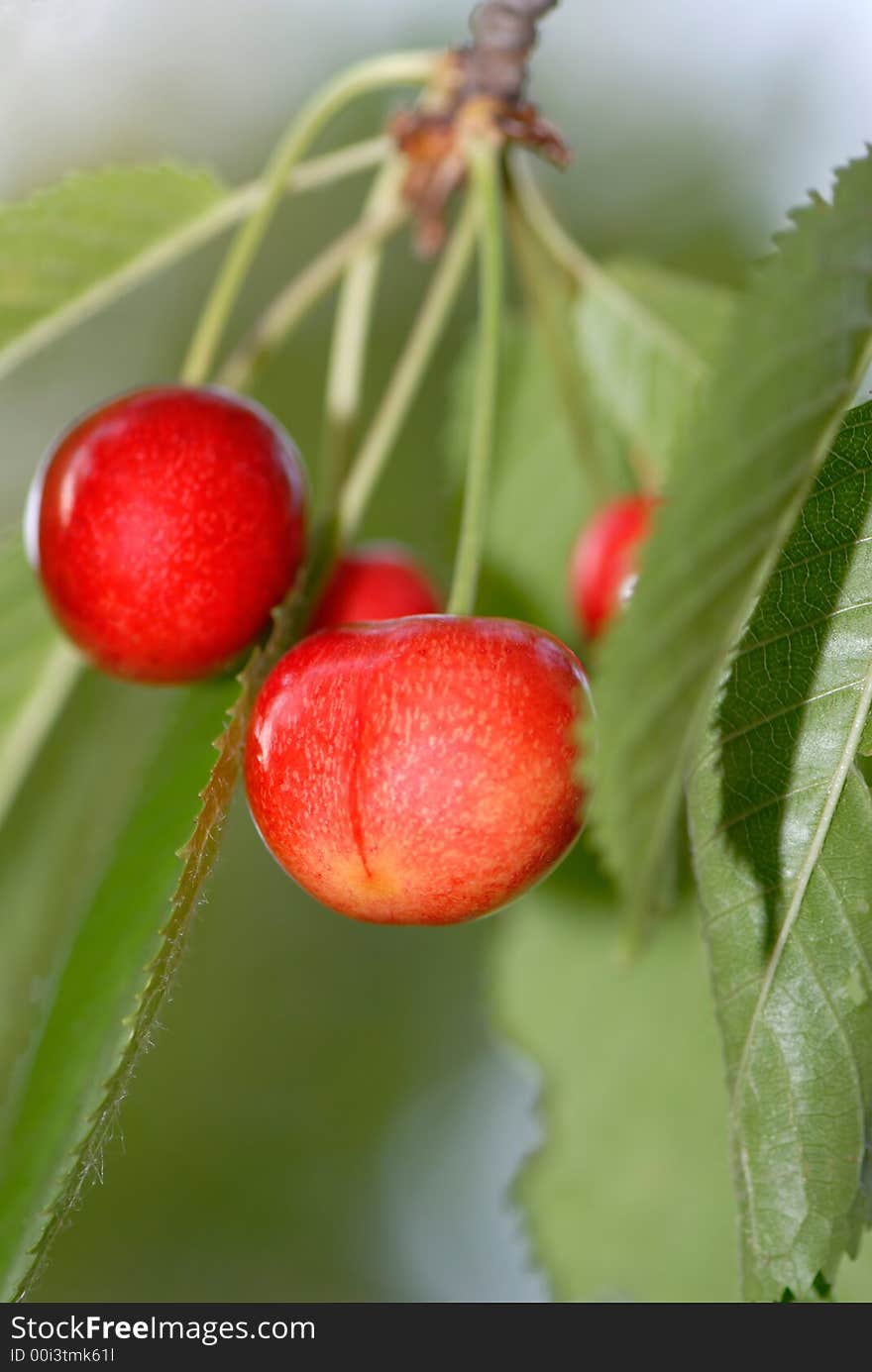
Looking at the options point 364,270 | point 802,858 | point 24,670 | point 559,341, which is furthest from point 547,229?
point 802,858

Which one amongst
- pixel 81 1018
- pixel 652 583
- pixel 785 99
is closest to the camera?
pixel 652 583

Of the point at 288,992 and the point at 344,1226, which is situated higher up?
the point at 288,992

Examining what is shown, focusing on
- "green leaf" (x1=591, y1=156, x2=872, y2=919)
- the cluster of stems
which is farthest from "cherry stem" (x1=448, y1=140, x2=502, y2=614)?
"green leaf" (x1=591, y1=156, x2=872, y2=919)

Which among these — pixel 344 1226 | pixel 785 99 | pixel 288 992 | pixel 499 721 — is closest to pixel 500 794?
pixel 499 721

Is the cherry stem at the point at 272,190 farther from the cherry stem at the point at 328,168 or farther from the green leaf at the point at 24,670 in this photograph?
the green leaf at the point at 24,670

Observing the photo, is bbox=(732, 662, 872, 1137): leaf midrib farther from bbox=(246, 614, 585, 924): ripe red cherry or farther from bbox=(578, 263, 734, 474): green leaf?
bbox=(578, 263, 734, 474): green leaf

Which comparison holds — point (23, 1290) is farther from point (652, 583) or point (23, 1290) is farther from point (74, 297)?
point (74, 297)

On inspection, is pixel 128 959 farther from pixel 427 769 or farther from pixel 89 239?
pixel 89 239
